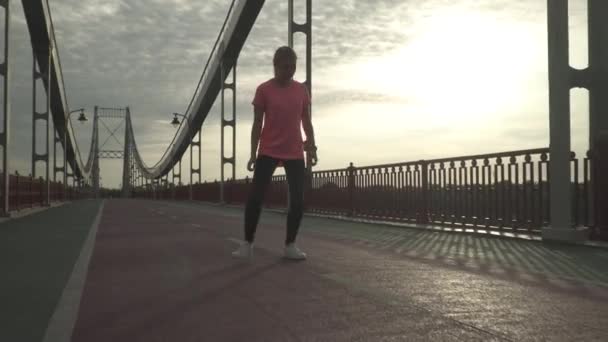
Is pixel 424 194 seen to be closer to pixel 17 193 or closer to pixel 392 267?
pixel 392 267

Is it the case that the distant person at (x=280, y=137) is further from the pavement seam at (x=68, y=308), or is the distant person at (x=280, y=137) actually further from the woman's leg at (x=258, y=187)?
the pavement seam at (x=68, y=308)

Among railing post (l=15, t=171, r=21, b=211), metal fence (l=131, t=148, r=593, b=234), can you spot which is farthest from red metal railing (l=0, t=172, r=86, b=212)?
metal fence (l=131, t=148, r=593, b=234)

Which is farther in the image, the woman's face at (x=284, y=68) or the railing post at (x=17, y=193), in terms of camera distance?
the railing post at (x=17, y=193)

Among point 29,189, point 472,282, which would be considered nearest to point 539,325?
point 472,282

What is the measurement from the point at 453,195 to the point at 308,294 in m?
7.54

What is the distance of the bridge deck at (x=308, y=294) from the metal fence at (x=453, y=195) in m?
1.47

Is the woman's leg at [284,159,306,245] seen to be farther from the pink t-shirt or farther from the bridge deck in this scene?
the bridge deck

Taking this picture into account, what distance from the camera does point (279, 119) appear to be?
19.9 feet

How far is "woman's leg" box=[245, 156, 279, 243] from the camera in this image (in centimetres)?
611

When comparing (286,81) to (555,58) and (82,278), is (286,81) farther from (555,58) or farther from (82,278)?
(555,58)

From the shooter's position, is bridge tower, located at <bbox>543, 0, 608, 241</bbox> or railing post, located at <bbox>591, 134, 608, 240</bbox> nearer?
railing post, located at <bbox>591, 134, 608, 240</bbox>

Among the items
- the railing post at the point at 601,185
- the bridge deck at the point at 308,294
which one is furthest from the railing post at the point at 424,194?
the bridge deck at the point at 308,294

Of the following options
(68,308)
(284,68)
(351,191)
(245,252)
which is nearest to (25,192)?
(351,191)

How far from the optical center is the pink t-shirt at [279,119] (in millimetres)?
6070
